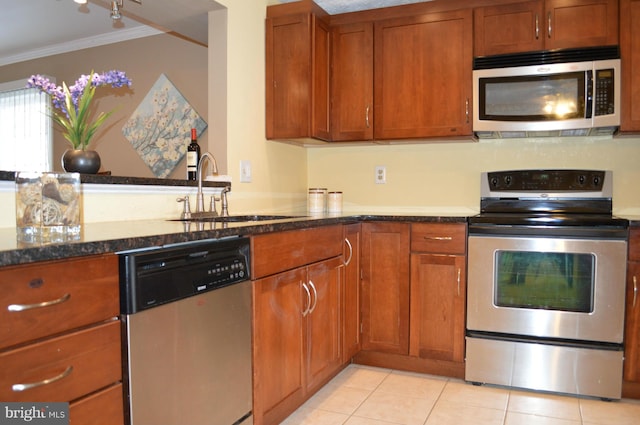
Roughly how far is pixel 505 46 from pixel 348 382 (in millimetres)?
2070

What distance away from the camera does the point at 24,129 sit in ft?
15.8

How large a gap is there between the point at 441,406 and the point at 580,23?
7.02ft

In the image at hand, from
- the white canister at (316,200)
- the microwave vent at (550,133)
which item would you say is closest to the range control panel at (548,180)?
the microwave vent at (550,133)

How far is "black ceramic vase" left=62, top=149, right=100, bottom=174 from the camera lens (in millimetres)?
1866

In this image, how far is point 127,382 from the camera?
123 cm

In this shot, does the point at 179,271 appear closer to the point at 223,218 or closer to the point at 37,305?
the point at 37,305

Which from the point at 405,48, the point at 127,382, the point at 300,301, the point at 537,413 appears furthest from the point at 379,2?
the point at 127,382

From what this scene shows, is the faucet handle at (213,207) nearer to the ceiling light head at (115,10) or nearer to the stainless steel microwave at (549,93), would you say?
the ceiling light head at (115,10)

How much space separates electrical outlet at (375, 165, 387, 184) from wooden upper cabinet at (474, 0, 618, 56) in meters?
0.96

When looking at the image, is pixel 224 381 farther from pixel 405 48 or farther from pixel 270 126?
pixel 405 48

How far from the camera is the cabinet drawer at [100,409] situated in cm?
110

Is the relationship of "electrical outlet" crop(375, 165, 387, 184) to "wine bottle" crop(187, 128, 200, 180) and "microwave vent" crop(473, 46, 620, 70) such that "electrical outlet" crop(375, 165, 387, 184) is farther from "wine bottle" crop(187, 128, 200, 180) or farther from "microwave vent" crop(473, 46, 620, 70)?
"wine bottle" crop(187, 128, 200, 180)

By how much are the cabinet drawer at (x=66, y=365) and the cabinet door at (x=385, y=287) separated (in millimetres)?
1745

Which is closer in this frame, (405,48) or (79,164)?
(79,164)
